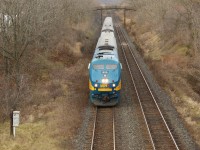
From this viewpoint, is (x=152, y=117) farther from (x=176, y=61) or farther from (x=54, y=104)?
(x=176, y=61)

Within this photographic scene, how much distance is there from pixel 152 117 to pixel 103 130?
169 inches

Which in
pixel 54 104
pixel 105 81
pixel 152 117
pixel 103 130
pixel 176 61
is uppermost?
pixel 176 61

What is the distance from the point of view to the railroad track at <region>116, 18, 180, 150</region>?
757 inches

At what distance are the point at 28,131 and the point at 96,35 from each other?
46408mm

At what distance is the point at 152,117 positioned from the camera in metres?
23.5

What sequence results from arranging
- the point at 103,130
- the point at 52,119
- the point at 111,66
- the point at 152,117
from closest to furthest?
the point at 103,130
the point at 52,119
the point at 152,117
the point at 111,66

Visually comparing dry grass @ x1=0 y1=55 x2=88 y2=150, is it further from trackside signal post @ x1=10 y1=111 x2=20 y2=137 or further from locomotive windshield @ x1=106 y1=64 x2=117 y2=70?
locomotive windshield @ x1=106 y1=64 x2=117 y2=70

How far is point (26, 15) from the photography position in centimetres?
2709

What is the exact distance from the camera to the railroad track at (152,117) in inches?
757

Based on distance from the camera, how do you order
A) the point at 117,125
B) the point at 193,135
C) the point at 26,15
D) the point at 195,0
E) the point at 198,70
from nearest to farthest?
the point at 193,135, the point at 117,125, the point at 26,15, the point at 198,70, the point at 195,0

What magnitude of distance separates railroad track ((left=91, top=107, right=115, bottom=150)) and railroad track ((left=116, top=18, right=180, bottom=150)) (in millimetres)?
2377

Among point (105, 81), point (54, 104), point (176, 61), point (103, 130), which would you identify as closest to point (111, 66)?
point (105, 81)

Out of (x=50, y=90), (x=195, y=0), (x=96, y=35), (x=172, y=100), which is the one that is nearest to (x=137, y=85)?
(x=172, y=100)

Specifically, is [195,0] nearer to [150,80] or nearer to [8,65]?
[150,80]
